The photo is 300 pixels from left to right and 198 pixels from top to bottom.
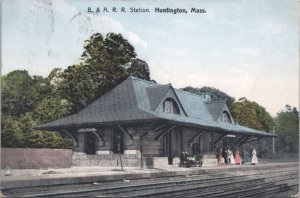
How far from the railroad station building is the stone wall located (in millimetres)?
2722

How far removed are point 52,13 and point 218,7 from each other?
18.1ft

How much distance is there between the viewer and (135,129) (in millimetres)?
25375

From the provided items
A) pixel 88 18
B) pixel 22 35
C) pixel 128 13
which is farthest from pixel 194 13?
pixel 22 35

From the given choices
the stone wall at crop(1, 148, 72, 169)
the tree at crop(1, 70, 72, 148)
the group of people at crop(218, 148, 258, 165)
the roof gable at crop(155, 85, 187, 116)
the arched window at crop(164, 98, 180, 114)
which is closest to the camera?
the stone wall at crop(1, 148, 72, 169)

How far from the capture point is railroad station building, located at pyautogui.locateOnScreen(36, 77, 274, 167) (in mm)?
24984

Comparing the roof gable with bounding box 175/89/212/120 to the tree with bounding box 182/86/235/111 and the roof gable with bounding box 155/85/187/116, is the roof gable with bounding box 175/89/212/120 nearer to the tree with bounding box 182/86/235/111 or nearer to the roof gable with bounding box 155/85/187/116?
the roof gable with bounding box 155/85/187/116

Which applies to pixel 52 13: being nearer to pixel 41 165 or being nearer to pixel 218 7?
pixel 218 7

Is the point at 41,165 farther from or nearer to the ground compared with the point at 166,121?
nearer to the ground

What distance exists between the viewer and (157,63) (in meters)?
19.0

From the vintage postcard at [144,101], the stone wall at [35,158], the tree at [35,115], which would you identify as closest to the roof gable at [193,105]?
the vintage postcard at [144,101]

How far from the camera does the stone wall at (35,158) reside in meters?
20.2

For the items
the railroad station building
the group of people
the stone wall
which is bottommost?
the group of people

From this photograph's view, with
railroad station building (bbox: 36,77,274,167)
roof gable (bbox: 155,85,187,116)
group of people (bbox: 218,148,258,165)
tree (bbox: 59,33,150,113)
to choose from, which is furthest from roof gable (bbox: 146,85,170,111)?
group of people (bbox: 218,148,258,165)

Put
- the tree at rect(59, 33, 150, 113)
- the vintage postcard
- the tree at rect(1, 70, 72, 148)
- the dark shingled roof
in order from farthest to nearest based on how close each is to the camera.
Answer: the tree at rect(59, 33, 150, 113)
the tree at rect(1, 70, 72, 148)
the dark shingled roof
the vintage postcard
